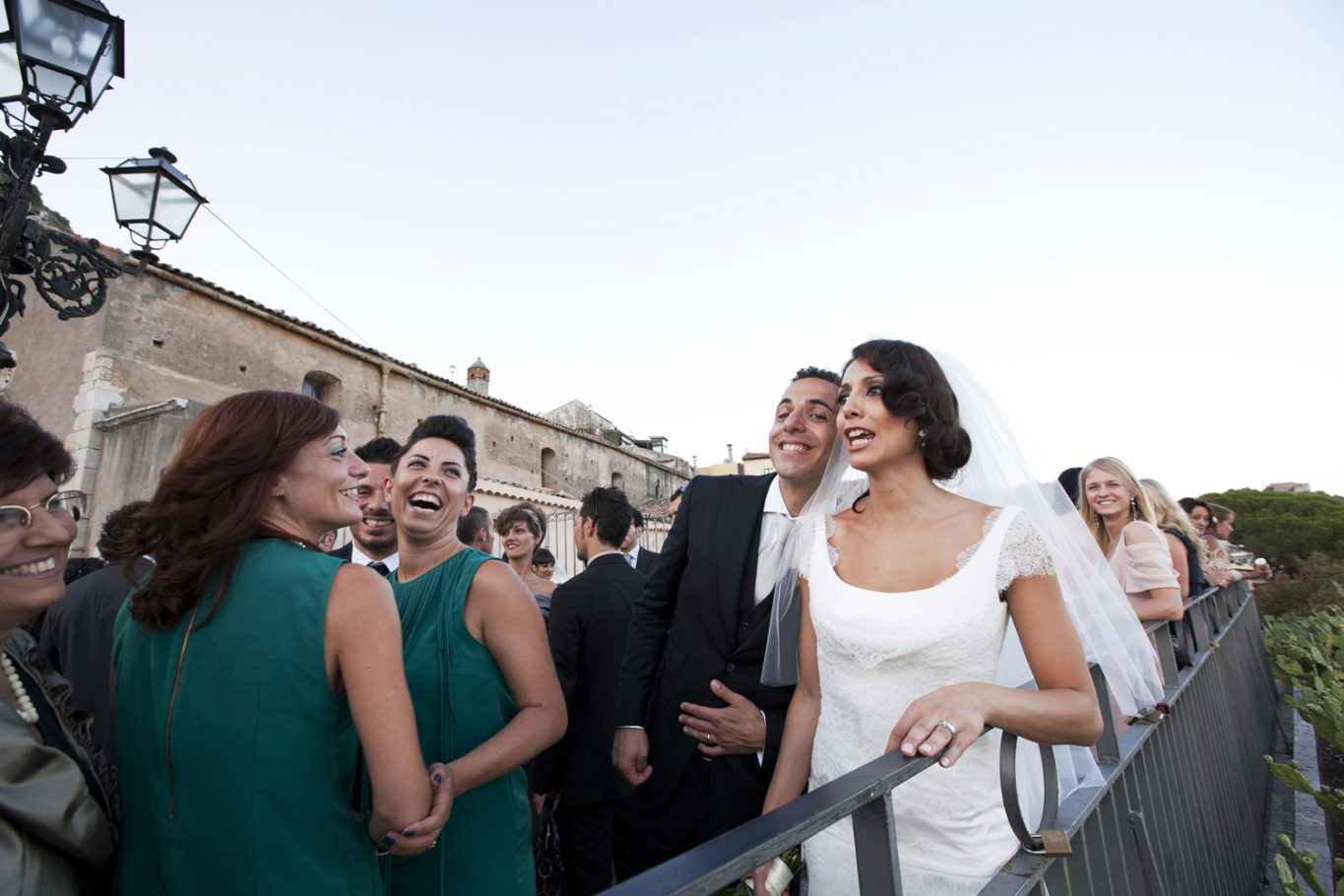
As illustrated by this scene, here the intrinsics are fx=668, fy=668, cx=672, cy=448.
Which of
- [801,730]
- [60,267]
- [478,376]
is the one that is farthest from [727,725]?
[478,376]

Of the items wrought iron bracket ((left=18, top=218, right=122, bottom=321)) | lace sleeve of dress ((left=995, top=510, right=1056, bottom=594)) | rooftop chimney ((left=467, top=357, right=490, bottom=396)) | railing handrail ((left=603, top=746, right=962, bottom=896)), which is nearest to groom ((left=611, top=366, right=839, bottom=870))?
lace sleeve of dress ((left=995, top=510, right=1056, bottom=594))

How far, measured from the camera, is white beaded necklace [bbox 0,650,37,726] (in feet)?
4.38

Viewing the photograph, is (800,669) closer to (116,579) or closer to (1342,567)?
(116,579)

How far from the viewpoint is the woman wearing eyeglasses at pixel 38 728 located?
3.79 feet

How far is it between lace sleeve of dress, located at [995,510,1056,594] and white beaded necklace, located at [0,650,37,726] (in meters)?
2.20

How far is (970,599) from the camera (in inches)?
70.2

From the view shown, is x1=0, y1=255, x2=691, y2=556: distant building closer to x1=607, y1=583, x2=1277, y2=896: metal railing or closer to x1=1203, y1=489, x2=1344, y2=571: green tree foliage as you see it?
x1=607, y1=583, x2=1277, y2=896: metal railing

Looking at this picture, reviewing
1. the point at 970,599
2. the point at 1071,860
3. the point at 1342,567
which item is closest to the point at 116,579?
the point at 970,599

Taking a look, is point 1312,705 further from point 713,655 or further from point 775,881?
point 775,881

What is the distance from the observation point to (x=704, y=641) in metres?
2.65

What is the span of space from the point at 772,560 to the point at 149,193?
4.83 m

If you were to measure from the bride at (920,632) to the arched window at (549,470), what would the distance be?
22559 millimetres

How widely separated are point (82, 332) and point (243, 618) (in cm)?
1469

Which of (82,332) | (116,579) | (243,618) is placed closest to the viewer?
(243,618)
